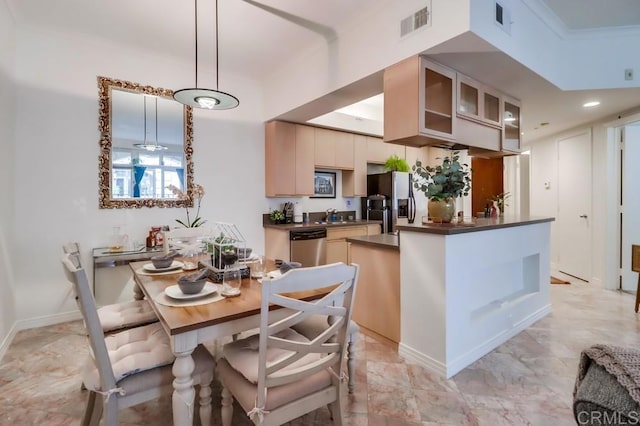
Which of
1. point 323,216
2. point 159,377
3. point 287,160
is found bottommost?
point 159,377

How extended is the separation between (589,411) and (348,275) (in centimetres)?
84

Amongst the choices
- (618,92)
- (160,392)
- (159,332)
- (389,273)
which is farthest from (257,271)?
(618,92)

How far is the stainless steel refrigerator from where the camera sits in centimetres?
486

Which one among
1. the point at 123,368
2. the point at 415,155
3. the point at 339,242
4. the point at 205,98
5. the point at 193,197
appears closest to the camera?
the point at 123,368

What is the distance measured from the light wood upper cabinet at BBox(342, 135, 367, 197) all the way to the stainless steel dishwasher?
3.69 ft

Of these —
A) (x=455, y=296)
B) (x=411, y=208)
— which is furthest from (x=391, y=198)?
(x=455, y=296)

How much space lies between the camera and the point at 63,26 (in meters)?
2.90

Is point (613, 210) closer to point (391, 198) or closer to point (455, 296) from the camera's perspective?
point (391, 198)

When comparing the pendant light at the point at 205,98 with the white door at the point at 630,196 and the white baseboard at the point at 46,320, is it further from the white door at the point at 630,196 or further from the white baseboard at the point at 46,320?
the white door at the point at 630,196

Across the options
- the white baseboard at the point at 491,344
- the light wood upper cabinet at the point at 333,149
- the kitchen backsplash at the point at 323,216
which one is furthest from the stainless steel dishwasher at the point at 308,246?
the white baseboard at the point at 491,344

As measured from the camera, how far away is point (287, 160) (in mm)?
4145

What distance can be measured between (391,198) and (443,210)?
2436mm

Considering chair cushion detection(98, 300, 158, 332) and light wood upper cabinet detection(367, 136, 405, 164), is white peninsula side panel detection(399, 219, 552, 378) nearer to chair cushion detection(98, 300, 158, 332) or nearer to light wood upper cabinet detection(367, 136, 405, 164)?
chair cushion detection(98, 300, 158, 332)

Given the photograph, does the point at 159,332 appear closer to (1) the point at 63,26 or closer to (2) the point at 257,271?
(2) the point at 257,271
